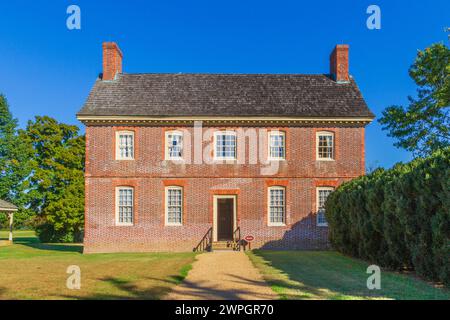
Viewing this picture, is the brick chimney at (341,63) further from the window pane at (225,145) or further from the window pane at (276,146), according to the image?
the window pane at (225,145)

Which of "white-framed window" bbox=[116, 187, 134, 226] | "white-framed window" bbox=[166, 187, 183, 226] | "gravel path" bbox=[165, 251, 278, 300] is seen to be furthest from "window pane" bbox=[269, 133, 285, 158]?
"gravel path" bbox=[165, 251, 278, 300]

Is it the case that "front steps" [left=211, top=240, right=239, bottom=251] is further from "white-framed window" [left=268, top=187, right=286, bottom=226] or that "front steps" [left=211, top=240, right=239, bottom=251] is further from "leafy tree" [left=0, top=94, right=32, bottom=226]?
"leafy tree" [left=0, top=94, right=32, bottom=226]

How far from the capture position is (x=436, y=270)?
34.8 ft

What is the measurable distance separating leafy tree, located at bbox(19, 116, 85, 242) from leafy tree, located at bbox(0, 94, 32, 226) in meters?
1.37

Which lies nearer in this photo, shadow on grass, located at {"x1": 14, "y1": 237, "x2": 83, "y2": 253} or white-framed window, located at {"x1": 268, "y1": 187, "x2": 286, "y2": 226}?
white-framed window, located at {"x1": 268, "y1": 187, "x2": 286, "y2": 226}

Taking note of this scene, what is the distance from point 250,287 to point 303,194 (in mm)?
12035

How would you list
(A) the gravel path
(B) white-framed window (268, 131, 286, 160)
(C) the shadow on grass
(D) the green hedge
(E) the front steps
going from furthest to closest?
(C) the shadow on grass, (B) white-framed window (268, 131, 286, 160), (E) the front steps, (D) the green hedge, (A) the gravel path

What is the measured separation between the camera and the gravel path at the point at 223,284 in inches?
354

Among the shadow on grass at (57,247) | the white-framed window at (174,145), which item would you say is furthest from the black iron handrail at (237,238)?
the shadow on grass at (57,247)

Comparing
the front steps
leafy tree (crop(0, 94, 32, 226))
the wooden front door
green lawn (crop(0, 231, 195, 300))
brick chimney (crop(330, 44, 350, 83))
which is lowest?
the front steps

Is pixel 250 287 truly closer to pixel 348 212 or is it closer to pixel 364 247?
pixel 364 247

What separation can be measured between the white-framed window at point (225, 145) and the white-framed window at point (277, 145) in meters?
1.88

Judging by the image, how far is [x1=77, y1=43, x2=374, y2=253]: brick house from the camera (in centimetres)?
2127
